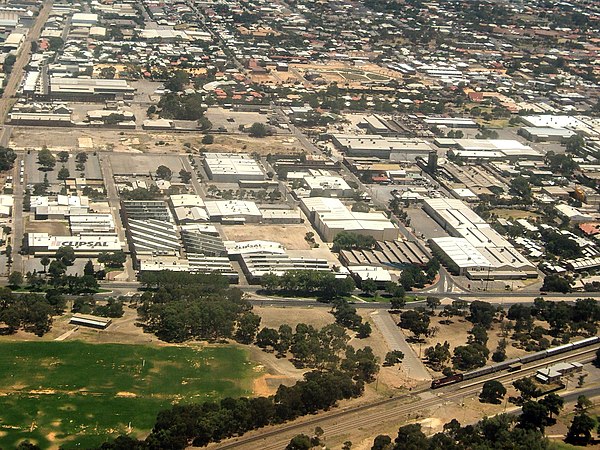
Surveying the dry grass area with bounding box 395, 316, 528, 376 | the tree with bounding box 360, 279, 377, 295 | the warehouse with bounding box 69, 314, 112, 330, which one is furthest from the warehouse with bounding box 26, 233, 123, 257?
the dry grass area with bounding box 395, 316, 528, 376

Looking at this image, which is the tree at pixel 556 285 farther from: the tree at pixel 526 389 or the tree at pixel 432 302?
the tree at pixel 526 389

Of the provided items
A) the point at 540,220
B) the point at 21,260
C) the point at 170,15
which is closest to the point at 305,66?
the point at 170,15

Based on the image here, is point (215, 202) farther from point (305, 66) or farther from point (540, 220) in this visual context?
point (305, 66)

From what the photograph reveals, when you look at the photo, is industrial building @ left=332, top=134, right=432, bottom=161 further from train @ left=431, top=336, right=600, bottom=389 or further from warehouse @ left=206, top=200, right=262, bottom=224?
train @ left=431, top=336, right=600, bottom=389

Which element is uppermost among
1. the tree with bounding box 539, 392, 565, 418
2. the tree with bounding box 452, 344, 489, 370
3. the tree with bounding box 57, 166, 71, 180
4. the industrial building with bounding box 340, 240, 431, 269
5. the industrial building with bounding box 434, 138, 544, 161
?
the tree with bounding box 539, 392, 565, 418

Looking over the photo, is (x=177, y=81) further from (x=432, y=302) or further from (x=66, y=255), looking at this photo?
(x=432, y=302)

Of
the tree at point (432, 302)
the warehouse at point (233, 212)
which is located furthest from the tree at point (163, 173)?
the tree at point (432, 302)

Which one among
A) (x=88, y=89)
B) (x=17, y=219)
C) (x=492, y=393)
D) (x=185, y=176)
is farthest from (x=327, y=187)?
(x=88, y=89)
